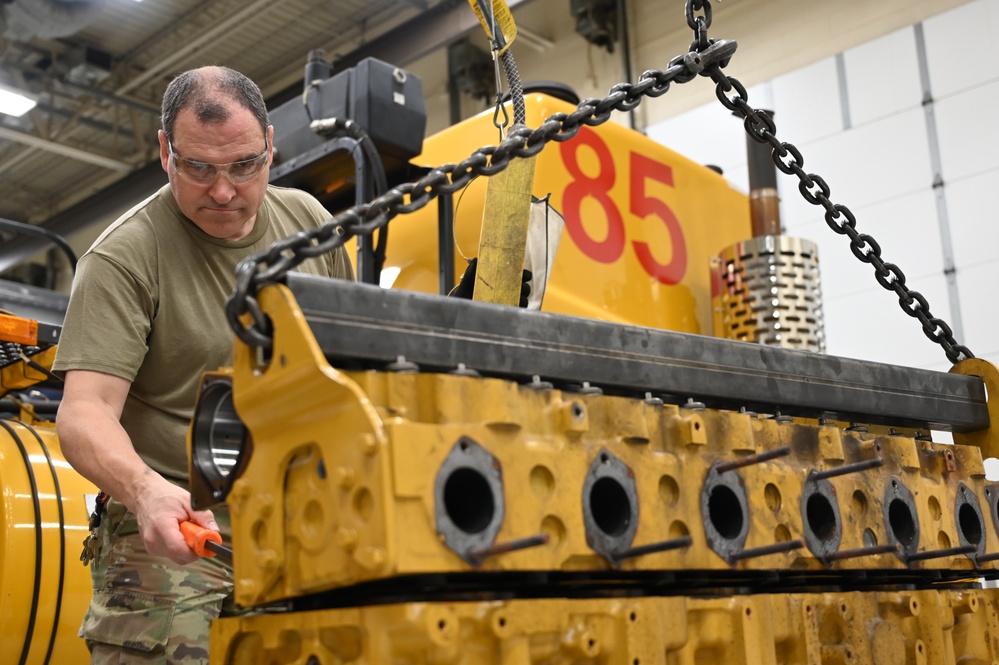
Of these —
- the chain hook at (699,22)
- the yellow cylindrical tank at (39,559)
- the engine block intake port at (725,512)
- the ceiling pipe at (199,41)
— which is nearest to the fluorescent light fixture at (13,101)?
the ceiling pipe at (199,41)

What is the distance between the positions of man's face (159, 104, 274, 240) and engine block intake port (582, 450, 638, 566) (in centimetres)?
94

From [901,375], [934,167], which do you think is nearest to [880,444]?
[901,375]

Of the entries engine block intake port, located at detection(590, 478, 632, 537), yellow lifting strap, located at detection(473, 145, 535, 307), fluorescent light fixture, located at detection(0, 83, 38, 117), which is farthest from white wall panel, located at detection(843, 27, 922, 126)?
fluorescent light fixture, located at detection(0, 83, 38, 117)

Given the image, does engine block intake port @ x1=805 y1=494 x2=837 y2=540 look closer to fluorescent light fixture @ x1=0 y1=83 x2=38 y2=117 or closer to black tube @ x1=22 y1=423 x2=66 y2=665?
black tube @ x1=22 y1=423 x2=66 y2=665

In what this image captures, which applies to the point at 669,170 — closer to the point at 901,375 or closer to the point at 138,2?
the point at 901,375

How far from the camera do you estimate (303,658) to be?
4.11ft

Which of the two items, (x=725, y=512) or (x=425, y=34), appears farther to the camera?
(x=425, y=34)

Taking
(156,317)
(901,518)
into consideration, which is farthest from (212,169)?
(901,518)

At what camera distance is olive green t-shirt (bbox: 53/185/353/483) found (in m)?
1.85

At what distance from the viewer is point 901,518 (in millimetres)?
1789

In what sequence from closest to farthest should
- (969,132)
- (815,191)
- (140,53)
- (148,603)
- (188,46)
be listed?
(148,603)
(815,191)
(969,132)
(188,46)
(140,53)

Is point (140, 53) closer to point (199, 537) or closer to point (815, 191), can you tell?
point (815, 191)

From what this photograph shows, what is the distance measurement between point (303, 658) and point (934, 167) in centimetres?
545

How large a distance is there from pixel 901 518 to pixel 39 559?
219 cm
